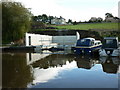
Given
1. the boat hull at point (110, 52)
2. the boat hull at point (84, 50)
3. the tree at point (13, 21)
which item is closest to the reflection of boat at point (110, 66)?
the boat hull at point (110, 52)

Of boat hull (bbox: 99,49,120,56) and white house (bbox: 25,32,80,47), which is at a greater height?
white house (bbox: 25,32,80,47)

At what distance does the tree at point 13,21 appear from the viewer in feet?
94.7

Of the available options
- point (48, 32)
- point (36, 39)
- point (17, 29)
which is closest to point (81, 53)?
point (36, 39)

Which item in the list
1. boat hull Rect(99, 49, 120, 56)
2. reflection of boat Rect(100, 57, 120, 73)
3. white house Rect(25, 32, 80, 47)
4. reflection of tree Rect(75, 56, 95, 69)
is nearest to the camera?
reflection of boat Rect(100, 57, 120, 73)

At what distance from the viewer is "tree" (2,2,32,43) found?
1136 inches

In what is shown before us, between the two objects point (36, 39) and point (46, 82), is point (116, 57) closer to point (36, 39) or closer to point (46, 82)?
point (46, 82)

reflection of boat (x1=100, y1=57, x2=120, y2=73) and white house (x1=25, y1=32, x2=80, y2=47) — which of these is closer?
reflection of boat (x1=100, y1=57, x2=120, y2=73)

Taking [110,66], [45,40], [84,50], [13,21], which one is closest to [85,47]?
[84,50]

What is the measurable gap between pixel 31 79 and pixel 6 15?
75.8 feet

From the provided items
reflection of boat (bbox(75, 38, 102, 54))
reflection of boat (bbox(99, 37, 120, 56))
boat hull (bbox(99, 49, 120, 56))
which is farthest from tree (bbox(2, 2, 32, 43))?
boat hull (bbox(99, 49, 120, 56))

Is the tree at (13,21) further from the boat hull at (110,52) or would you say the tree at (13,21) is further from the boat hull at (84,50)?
the boat hull at (110,52)

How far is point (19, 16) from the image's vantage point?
29.5 meters

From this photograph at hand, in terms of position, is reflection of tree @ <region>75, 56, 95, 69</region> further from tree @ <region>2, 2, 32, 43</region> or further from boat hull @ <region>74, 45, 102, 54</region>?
tree @ <region>2, 2, 32, 43</region>

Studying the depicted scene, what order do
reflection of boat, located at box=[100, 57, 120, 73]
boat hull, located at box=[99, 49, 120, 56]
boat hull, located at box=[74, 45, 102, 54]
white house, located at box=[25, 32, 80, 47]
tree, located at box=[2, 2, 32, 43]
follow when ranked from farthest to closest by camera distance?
1. tree, located at box=[2, 2, 32, 43]
2. white house, located at box=[25, 32, 80, 47]
3. boat hull, located at box=[74, 45, 102, 54]
4. boat hull, located at box=[99, 49, 120, 56]
5. reflection of boat, located at box=[100, 57, 120, 73]
